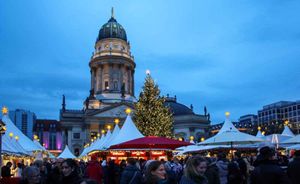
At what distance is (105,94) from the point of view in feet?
294

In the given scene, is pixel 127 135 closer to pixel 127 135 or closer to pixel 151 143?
pixel 127 135

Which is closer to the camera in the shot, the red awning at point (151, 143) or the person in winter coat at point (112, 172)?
the person in winter coat at point (112, 172)

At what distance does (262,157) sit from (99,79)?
86.9m

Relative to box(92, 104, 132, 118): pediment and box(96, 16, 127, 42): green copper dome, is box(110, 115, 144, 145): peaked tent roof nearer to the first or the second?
box(92, 104, 132, 118): pediment

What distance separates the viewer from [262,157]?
6.16 meters

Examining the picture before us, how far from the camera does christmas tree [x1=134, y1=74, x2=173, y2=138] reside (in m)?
33.5

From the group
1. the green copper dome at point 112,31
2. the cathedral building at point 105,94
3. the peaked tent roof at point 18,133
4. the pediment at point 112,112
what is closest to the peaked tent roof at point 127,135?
the peaked tent roof at point 18,133

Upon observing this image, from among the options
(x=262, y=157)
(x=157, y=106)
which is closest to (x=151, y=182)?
(x=262, y=157)

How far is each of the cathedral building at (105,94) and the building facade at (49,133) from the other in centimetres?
3746

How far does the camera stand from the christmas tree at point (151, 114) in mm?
33531

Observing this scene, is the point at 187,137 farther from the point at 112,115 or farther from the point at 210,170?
the point at 210,170

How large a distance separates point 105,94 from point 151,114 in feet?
186

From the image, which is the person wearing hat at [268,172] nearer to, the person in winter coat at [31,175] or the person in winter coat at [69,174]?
the person in winter coat at [69,174]

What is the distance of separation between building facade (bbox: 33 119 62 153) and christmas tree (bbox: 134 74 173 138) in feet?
296
